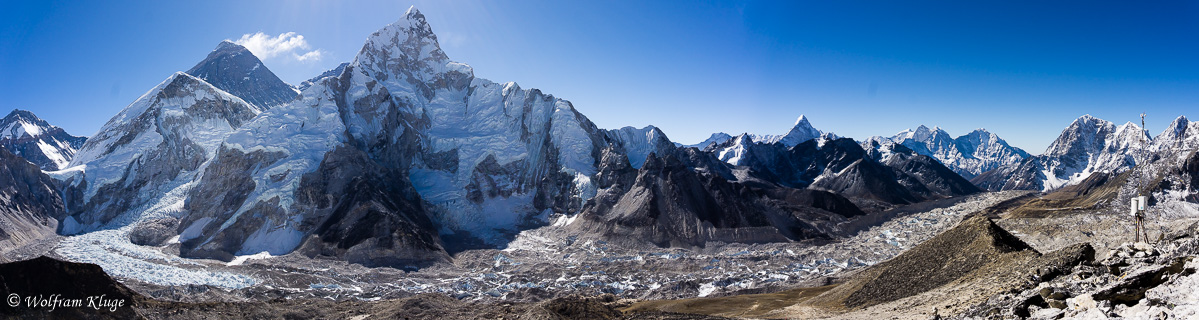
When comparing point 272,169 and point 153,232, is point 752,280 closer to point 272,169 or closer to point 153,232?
point 272,169

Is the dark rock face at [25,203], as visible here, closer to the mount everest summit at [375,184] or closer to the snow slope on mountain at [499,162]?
the mount everest summit at [375,184]

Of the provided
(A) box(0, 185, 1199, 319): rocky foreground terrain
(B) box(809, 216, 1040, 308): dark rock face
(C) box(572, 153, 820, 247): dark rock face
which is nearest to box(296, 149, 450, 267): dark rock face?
(A) box(0, 185, 1199, 319): rocky foreground terrain

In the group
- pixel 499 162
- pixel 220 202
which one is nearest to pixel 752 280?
pixel 499 162

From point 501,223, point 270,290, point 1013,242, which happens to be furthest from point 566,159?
point 1013,242

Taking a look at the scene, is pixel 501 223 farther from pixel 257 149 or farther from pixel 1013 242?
pixel 1013 242

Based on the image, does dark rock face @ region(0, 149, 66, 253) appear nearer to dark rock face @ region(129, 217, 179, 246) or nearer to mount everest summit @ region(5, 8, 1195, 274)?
mount everest summit @ region(5, 8, 1195, 274)

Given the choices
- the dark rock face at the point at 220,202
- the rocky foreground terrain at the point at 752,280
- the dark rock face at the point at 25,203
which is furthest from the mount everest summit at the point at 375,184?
the rocky foreground terrain at the point at 752,280
